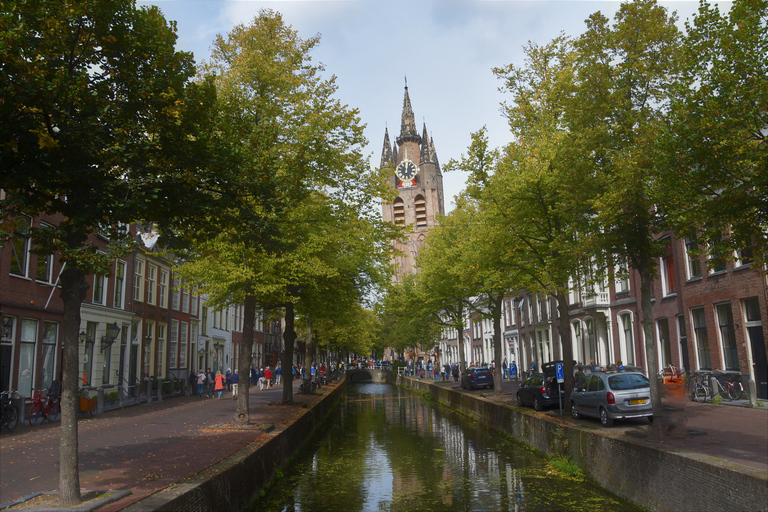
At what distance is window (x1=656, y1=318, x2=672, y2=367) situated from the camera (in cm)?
2638

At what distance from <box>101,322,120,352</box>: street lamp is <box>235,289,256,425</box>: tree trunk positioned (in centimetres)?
1236

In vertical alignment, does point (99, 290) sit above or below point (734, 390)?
above

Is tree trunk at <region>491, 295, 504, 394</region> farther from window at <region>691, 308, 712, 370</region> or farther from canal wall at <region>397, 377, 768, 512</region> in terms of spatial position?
canal wall at <region>397, 377, 768, 512</region>

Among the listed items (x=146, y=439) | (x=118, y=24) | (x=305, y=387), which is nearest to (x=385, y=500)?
(x=146, y=439)

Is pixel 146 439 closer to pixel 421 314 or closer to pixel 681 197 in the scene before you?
pixel 681 197

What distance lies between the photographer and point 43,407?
61.7ft

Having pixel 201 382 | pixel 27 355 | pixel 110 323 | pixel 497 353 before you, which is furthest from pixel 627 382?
pixel 201 382

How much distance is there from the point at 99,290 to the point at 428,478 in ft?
64.1

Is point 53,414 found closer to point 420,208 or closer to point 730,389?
point 730,389

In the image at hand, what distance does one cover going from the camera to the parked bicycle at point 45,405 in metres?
18.5

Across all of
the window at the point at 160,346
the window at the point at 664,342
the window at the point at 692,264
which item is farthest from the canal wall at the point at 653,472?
the window at the point at 160,346

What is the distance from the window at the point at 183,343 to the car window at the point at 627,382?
29938mm

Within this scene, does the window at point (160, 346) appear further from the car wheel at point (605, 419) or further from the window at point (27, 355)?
the car wheel at point (605, 419)

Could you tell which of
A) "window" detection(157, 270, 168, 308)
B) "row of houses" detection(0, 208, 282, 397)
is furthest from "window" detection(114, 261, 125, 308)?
"window" detection(157, 270, 168, 308)
